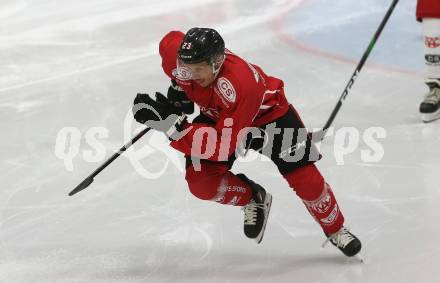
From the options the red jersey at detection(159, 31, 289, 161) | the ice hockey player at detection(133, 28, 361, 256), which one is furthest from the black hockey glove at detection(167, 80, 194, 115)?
the red jersey at detection(159, 31, 289, 161)

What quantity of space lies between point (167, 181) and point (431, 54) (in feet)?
5.59

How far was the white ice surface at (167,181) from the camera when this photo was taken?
257 cm

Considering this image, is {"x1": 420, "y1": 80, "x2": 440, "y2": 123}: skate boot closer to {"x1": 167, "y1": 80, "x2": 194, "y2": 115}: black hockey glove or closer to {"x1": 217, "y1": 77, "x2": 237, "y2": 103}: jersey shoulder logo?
{"x1": 167, "y1": 80, "x2": 194, "y2": 115}: black hockey glove

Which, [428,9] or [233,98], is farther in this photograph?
[428,9]

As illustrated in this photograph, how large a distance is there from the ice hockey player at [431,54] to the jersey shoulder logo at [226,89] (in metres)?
1.89

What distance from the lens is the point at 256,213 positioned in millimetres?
2600

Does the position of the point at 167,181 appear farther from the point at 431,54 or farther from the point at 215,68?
the point at 431,54

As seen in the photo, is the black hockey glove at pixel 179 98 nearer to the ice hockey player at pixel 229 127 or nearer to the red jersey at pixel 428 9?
the ice hockey player at pixel 229 127

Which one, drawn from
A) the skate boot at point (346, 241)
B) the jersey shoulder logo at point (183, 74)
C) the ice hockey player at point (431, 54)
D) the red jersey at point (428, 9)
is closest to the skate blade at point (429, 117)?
the ice hockey player at point (431, 54)

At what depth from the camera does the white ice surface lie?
8.45 feet

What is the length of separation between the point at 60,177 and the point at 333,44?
2.48 meters

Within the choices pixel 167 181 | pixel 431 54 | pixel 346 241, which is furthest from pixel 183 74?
pixel 431 54

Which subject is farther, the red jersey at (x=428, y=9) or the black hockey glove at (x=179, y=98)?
the red jersey at (x=428, y=9)

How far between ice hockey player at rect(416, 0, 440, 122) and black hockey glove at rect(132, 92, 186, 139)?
77.8 inches
